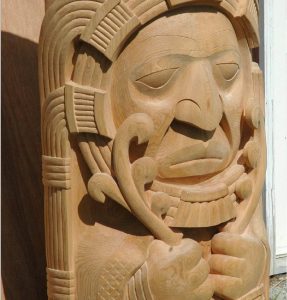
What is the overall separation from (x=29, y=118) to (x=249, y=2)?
77 cm

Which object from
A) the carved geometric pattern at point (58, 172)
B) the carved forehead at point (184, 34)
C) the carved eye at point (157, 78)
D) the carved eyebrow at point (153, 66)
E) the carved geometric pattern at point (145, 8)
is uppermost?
the carved geometric pattern at point (145, 8)

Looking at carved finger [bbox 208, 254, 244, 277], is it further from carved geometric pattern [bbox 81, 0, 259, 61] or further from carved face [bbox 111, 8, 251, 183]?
carved geometric pattern [bbox 81, 0, 259, 61]

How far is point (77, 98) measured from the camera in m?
1.42

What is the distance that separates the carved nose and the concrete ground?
1393mm

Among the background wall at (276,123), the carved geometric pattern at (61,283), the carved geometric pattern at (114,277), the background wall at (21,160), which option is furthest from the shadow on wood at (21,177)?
the background wall at (276,123)

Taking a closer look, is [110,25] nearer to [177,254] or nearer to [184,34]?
[184,34]

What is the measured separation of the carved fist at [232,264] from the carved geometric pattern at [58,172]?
0.39m

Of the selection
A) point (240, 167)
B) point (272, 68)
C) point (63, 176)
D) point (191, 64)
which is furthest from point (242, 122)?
point (272, 68)

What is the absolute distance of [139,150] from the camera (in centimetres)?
145

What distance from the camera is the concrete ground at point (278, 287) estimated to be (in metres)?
2.62

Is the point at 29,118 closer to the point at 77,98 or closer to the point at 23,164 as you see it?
the point at 23,164

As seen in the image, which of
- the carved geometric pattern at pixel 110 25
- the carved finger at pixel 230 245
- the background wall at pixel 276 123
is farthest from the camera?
the background wall at pixel 276 123

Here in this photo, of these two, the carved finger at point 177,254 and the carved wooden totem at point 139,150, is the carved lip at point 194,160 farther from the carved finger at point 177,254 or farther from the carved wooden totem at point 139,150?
the carved finger at point 177,254

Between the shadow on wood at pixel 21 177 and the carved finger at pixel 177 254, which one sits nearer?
the carved finger at pixel 177 254
